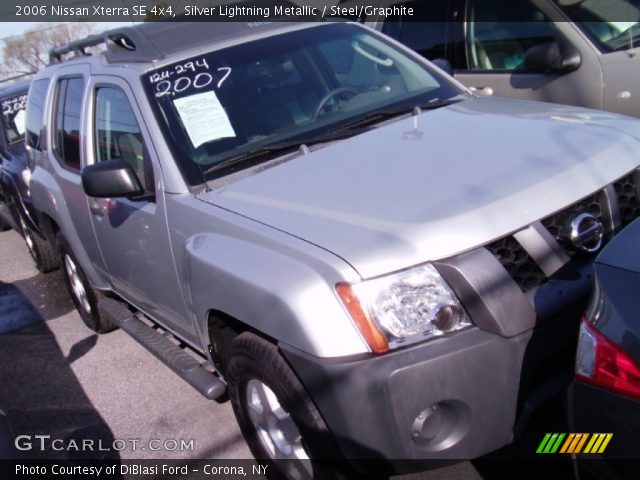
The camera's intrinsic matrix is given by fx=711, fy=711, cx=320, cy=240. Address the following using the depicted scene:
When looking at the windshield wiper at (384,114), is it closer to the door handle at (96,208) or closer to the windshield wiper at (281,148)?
the windshield wiper at (281,148)

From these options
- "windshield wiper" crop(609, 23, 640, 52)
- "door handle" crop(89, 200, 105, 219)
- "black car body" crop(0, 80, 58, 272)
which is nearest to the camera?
"door handle" crop(89, 200, 105, 219)

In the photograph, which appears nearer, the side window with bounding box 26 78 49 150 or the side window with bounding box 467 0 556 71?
the side window with bounding box 467 0 556 71

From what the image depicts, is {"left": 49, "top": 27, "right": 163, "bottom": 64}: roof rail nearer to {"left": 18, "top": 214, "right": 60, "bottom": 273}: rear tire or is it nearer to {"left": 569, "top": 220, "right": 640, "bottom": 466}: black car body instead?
{"left": 569, "top": 220, "right": 640, "bottom": 466}: black car body

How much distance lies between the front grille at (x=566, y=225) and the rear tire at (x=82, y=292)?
342cm

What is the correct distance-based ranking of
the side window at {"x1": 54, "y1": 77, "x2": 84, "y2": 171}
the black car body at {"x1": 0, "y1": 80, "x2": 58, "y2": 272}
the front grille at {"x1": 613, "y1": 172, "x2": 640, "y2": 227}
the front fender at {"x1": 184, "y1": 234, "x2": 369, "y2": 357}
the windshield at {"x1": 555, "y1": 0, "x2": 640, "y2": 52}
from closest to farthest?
the front fender at {"x1": 184, "y1": 234, "x2": 369, "y2": 357} < the front grille at {"x1": 613, "y1": 172, "x2": 640, "y2": 227} < the side window at {"x1": 54, "y1": 77, "x2": 84, "y2": 171} < the windshield at {"x1": 555, "y1": 0, "x2": 640, "y2": 52} < the black car body at {"x1": 0, "y1": 80, "x2": 58, "y2": 272}

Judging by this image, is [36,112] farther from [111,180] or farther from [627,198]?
[627,198]

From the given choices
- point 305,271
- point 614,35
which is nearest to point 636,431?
point 305,271

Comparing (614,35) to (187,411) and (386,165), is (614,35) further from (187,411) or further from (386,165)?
(187,411)

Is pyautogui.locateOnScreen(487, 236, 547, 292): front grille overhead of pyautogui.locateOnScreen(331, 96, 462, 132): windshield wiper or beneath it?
beneath

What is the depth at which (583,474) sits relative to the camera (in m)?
2.11

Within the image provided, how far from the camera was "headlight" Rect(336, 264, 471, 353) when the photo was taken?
242 cm

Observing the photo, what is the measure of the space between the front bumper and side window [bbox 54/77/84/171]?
111 inches

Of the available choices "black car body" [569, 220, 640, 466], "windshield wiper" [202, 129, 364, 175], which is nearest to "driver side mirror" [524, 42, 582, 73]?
"windshield wiper" [202, 129, 364, 175]

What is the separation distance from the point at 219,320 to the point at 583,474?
5.41 ft
